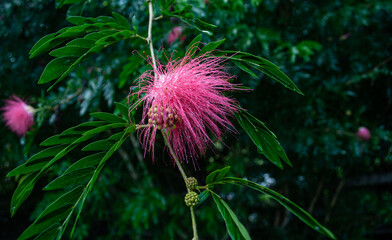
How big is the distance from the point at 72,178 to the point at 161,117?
293 mm

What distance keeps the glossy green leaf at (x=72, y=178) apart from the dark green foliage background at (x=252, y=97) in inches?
36.8

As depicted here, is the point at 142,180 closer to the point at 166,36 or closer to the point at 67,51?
the point at 166,36

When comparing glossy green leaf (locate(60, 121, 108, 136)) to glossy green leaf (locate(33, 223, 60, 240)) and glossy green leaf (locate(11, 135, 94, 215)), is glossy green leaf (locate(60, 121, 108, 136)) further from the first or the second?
glossy green leaf (locate(33, 223, 60, 240))

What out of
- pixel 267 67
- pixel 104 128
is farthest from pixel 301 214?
pixel 104 128

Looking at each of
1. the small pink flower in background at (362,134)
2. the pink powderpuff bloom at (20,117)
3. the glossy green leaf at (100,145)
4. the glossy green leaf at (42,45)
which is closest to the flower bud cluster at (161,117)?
the glossy green leaf at (100,145)

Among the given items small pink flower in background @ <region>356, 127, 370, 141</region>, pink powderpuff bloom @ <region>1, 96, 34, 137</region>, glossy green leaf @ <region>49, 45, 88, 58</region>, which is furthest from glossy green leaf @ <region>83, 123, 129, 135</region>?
small pink flower in background @ <region>356, 127, 370, 141</region>

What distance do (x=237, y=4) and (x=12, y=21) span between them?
156 cm

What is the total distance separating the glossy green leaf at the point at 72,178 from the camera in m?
0.77

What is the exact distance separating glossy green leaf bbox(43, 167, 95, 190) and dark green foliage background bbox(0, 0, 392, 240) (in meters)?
0.93

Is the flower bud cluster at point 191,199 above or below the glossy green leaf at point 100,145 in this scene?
below

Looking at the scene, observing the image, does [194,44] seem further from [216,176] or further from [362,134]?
[362,134]

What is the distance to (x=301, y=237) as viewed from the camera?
2828 millimetres

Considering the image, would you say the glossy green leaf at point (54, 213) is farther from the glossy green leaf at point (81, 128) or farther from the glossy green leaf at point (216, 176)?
the glossy green leaf at point (216, 176)

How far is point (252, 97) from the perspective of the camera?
199 cm
